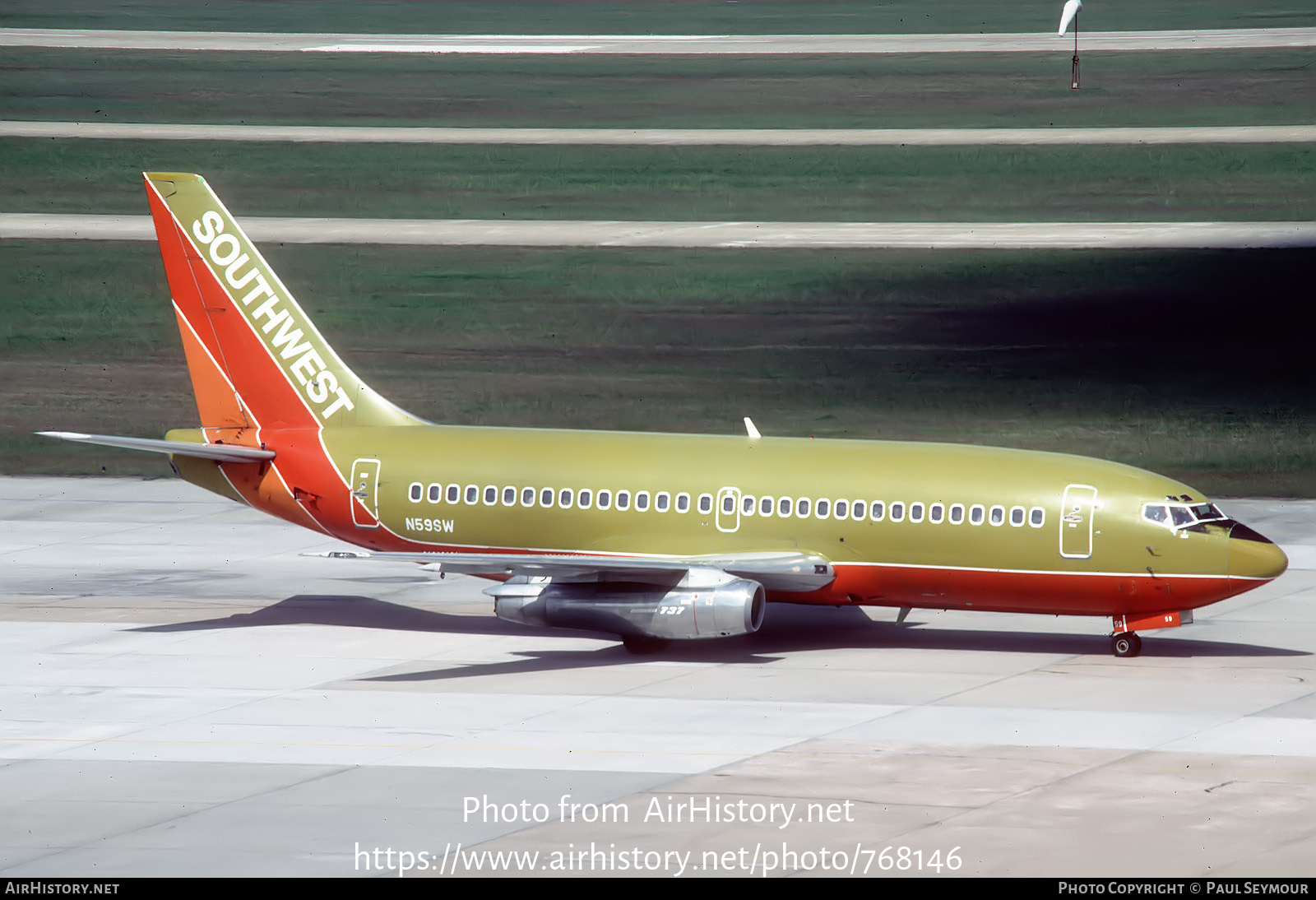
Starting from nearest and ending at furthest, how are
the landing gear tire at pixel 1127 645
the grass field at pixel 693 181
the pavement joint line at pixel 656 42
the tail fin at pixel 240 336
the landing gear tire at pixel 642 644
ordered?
1. the landing gear tire at pixel 1127 645
2. the landing gear tire at pixel 642 644
3. the tail fin at pixel 240 336
4. the grass field at pixel 693 181
5. the pavement joint line at pixel 656 42

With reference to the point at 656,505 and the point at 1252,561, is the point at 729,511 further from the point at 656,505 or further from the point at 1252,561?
the point at 1252,561

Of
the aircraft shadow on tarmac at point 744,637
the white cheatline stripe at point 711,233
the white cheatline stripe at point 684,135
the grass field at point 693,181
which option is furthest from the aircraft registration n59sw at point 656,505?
the white cheatline stripe at point 684,135

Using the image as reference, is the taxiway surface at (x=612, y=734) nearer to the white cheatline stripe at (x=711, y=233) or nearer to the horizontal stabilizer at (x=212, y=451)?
the horizontal stabilizer at (x=212, y=451)

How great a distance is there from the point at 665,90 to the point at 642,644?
5716cm

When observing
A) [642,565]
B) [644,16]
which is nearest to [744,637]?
→ [642,565]

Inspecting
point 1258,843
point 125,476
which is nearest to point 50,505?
point 125,476

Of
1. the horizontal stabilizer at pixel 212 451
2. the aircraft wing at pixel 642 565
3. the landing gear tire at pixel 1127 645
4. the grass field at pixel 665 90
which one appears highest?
the grass field at pixel 665 90

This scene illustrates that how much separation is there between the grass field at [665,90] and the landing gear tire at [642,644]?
170ft

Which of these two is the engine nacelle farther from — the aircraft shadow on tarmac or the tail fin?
the tail fin

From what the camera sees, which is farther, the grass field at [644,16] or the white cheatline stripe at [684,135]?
the grass field at [644,16]

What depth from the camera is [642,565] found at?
33.0 metres

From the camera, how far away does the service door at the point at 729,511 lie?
34.6 meters

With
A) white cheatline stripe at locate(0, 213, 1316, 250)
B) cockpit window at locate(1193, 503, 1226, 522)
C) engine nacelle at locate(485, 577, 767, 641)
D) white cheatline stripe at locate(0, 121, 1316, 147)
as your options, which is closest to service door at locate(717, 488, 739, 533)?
engine nacelle at locate(485, 577, 767, 641)

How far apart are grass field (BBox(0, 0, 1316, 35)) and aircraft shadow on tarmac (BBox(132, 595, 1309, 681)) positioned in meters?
63.2
